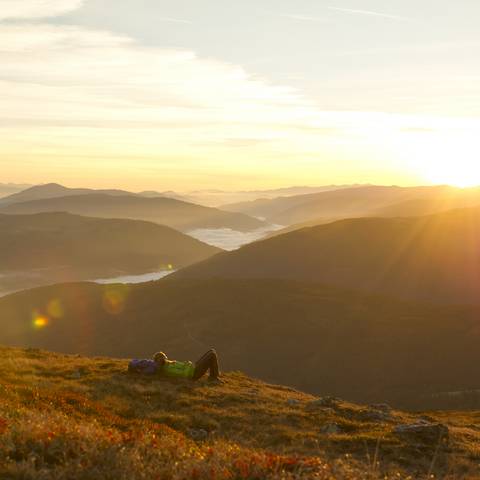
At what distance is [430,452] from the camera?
56.5 feet

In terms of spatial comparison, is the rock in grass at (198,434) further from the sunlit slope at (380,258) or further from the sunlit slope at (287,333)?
the sunlit slope at (380,258)

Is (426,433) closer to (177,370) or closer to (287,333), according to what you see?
(177,370)

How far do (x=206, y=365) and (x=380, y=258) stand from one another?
380 feet

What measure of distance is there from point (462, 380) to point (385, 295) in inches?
1487

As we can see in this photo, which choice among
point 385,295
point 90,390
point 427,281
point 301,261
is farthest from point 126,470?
point 301,261

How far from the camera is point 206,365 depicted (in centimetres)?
2678

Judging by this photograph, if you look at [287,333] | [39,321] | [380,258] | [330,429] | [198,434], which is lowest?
[39,321]

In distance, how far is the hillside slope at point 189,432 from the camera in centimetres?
924

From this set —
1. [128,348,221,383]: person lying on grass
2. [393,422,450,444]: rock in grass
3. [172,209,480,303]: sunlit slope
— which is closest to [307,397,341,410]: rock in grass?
[128,348,221,383]: person lying on grass

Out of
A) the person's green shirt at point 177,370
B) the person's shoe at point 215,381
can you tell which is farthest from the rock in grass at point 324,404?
the person's green shirt at point 177,370

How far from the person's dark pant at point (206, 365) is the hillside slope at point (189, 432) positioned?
101 centimetres

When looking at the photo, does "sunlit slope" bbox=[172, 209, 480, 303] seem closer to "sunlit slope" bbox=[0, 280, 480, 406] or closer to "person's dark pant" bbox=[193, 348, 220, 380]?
"sunlit slope" bbox=[0, 280, 480, 406]

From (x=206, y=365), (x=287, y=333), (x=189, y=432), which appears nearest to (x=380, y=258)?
(x=287, y=333)

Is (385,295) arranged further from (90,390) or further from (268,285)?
(90,390)
